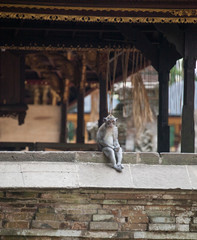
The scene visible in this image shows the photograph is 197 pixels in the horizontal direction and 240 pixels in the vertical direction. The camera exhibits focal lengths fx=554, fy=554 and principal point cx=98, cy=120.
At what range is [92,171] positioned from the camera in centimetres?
705

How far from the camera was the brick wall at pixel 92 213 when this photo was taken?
6.86 metres

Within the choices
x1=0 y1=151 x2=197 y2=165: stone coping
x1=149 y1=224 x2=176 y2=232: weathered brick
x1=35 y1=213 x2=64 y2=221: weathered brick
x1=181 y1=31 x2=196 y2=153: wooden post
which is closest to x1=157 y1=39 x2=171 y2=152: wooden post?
x1=181 y1=31 x2=196 y2=153: wooden post

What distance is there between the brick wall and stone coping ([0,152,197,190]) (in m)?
0.11

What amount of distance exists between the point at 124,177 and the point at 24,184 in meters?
1.25

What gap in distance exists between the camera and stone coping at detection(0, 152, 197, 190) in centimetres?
682

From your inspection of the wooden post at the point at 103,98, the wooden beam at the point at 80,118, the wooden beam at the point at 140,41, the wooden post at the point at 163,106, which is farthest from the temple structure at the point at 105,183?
the wooden beam at the point at 80,118

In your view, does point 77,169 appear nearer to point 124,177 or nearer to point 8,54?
point 124,177

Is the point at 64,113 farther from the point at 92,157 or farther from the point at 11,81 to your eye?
the point at 92,157

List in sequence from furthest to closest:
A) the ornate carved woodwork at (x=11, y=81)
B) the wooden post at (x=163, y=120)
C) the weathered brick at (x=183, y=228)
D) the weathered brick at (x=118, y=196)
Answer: the ornate carved woodwork at (x=11, y=81)
the wooden post at (x=163, y=120)
the weathered brick at (x=183, y=228)
the weathered brick at (x=118, y=196)

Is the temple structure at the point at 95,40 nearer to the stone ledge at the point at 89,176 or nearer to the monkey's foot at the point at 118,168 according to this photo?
the stone ledge at the point at 89,176

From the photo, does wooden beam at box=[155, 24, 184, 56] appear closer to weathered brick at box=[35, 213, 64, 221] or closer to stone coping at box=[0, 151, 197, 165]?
stone coping at box=[0, 151, 197, 165]

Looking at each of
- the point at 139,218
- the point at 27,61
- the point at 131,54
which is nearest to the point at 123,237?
the point at 139,218

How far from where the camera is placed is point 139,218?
6.97m

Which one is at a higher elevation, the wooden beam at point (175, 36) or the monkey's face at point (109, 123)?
the wooden beam at point (175, 36)
